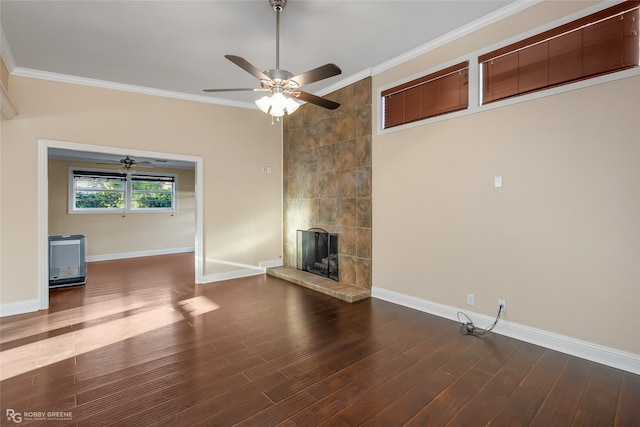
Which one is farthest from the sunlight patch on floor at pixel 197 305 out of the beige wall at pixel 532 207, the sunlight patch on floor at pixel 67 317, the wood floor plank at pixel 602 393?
the wood floor plank at pixel 602 393

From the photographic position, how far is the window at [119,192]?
7.26 m

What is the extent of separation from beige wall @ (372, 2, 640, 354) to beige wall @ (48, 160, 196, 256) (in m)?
6.10

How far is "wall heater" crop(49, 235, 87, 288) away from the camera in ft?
15.3

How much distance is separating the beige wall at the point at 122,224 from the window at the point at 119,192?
0.46 feet

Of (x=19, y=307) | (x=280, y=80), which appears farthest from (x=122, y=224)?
(x=280, y=80)

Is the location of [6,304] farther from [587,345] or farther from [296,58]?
[587,345]

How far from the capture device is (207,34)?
3092mm

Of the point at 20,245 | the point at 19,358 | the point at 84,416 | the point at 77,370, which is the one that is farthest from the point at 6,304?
the point at 84,416

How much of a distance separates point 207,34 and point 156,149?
219 centimetres

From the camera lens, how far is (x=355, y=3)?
8.72 feet

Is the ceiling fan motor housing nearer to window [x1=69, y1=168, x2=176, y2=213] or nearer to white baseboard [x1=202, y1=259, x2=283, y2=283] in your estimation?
white baseboard [x1=202, y1=259, x2=283, y2=283]

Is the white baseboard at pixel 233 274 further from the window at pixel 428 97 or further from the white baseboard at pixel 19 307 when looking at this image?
the window at pixel 428 97

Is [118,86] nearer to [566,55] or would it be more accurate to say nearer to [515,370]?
[566,55]

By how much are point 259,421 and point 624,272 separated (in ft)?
9.33
